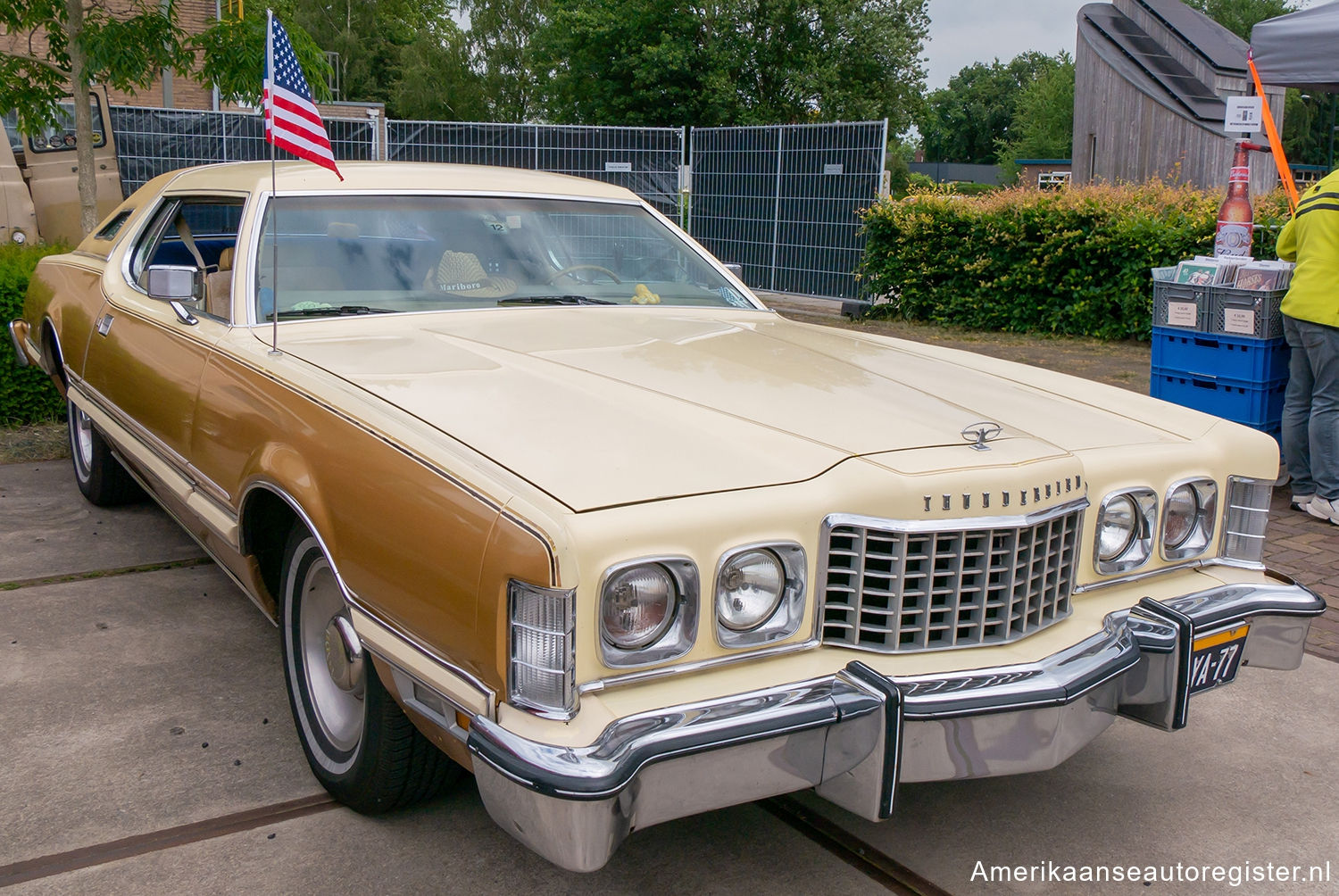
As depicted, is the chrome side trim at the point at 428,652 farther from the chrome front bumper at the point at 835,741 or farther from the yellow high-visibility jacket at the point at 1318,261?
the yellow high-visibility jacket at the point at 1318,261

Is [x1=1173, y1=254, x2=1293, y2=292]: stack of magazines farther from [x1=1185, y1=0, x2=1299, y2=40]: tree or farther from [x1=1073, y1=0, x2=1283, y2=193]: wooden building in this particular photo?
[x1=1185, y1=0, x2=1299, y2=40]: tree

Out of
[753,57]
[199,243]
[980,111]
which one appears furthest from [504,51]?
[980,111]

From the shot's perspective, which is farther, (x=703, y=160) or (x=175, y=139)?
(x=703, y=160)

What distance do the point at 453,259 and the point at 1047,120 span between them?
7099 centimetres

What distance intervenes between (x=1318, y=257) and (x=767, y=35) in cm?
3235

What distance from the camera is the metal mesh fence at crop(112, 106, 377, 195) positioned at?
12.5 m

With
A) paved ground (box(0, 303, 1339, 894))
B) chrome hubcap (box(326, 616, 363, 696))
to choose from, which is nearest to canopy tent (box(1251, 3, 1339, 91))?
paved ground (box(0, 303, 1339, 894))

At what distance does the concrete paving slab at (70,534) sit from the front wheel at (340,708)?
199 centimetres

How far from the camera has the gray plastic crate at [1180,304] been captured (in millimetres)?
5887

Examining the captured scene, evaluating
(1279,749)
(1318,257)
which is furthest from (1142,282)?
(1279,749)

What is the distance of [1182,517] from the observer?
111 inches

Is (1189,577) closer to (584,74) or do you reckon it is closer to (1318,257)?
(1318,257)

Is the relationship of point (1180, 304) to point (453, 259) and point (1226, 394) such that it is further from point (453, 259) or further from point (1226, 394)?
point (453, 259)

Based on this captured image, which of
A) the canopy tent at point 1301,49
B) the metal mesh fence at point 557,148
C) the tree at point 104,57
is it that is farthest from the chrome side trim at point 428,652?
the metal mesh fence at point 557,148
